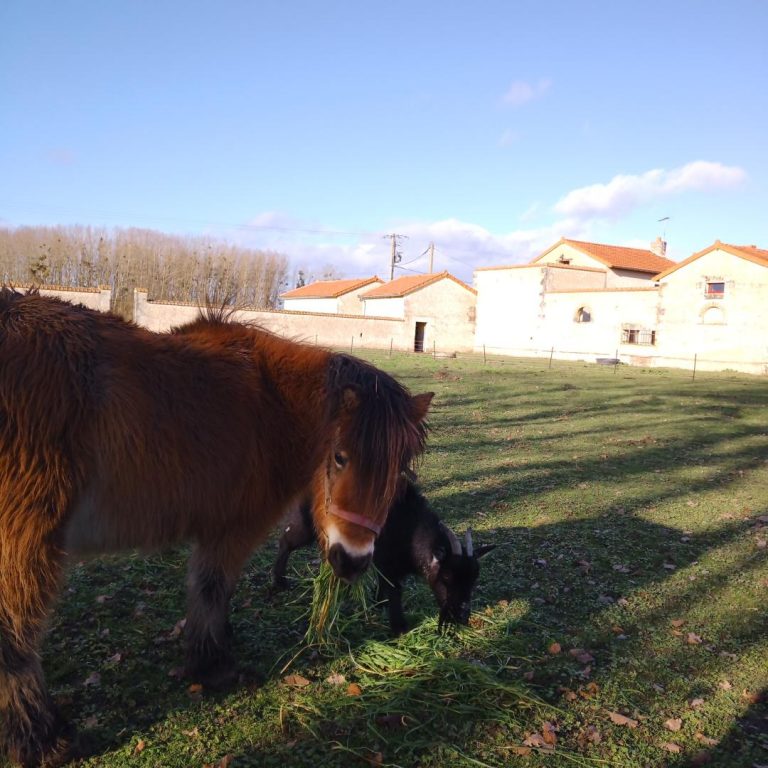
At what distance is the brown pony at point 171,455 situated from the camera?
2730 mm

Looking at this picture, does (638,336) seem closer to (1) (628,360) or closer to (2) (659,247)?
(1) (628,360)

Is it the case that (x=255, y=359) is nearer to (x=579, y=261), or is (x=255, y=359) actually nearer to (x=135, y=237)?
(x=579, y=261)

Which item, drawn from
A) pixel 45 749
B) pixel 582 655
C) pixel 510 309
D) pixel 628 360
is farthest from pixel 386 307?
pixel 45 749

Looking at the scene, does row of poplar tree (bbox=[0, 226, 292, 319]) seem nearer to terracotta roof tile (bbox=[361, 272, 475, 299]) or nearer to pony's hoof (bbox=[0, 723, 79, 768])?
terracotta roof tile (bbox=[361, 272, 475, 299])

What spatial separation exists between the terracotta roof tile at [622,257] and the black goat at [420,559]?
151 feet

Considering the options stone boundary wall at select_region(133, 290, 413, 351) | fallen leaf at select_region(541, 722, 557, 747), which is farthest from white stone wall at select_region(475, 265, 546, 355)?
fallen leaf at select_region(541, 722, 557, 747)

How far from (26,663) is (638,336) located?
40228 millimetres

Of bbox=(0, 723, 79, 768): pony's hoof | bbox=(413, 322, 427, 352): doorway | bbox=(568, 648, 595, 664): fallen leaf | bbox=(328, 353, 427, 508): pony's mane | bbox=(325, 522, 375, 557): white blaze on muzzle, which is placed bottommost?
bbox=(568, 648, 595, 664): fallen leaf

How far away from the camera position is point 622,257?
159 ft

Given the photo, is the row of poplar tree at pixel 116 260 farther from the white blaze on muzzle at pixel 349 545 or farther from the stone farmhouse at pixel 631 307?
the white blaze on muzzle at pixel 349 545

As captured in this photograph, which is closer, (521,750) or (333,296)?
(521,750)

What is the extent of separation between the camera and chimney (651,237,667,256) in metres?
54.7

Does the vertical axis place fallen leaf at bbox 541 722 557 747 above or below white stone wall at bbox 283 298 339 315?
below

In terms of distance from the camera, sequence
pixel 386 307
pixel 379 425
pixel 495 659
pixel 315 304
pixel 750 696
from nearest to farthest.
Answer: pixel 379 425
pixel 750 696
pixel 495 659
pixel 386 307
pixel 315 304
